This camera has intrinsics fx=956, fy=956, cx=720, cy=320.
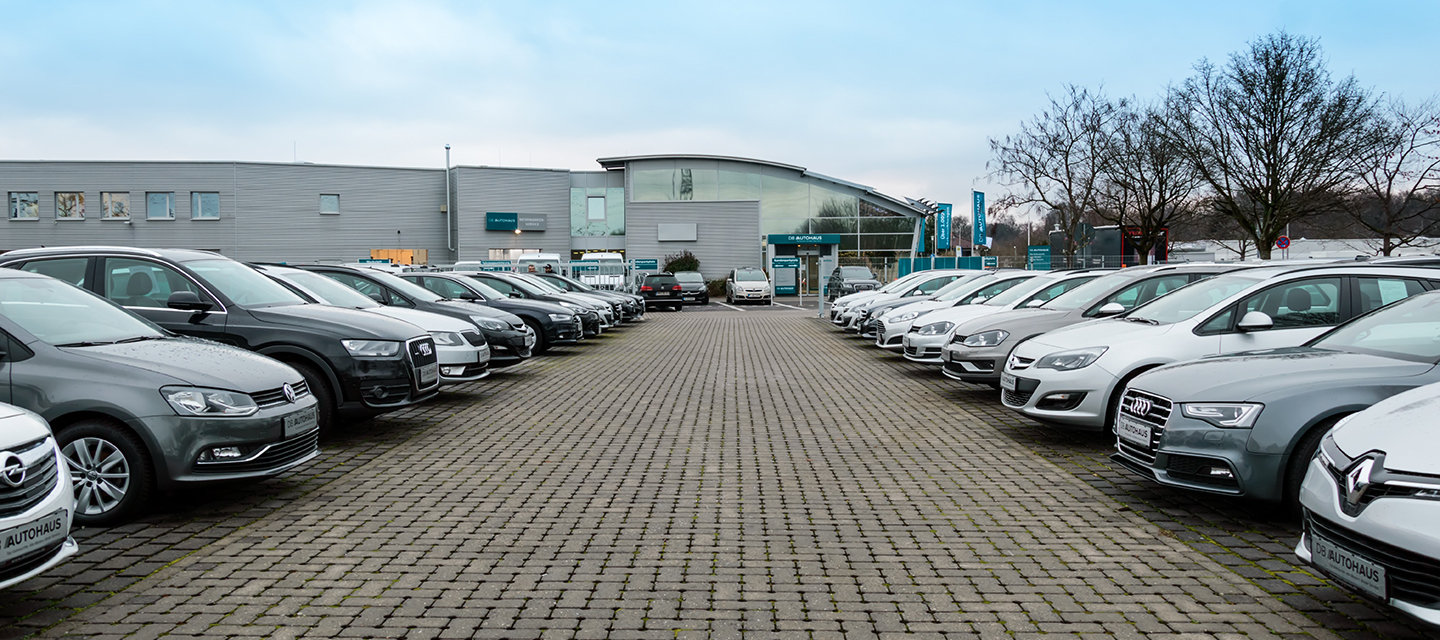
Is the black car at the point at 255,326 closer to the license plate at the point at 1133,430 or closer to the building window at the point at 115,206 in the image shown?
the license plate at the point at 1133,430

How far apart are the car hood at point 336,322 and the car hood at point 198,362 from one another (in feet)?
5.38

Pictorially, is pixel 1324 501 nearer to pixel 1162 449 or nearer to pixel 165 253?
pixel 1162 449

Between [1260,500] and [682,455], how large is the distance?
4054mm

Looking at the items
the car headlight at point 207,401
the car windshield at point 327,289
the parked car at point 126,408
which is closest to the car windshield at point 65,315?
the parked car at point 126,408

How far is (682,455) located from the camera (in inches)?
301

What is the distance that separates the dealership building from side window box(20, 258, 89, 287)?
139 feet

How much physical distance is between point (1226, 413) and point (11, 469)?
575 centimetres

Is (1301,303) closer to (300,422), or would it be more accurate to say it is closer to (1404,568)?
(1404,568)

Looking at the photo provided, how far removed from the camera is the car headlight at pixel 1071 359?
7750mm

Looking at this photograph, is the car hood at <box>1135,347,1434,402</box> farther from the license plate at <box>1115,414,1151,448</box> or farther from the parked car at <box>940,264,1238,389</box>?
the parked car at <box>940,264,1238,389</box>

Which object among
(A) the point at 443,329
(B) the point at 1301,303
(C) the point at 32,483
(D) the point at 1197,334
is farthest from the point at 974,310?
(C) the point at 32,483

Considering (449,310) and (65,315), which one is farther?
(449,310)

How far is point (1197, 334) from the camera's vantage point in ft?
24.8

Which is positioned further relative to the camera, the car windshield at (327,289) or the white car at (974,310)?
the white car at (974,310)
